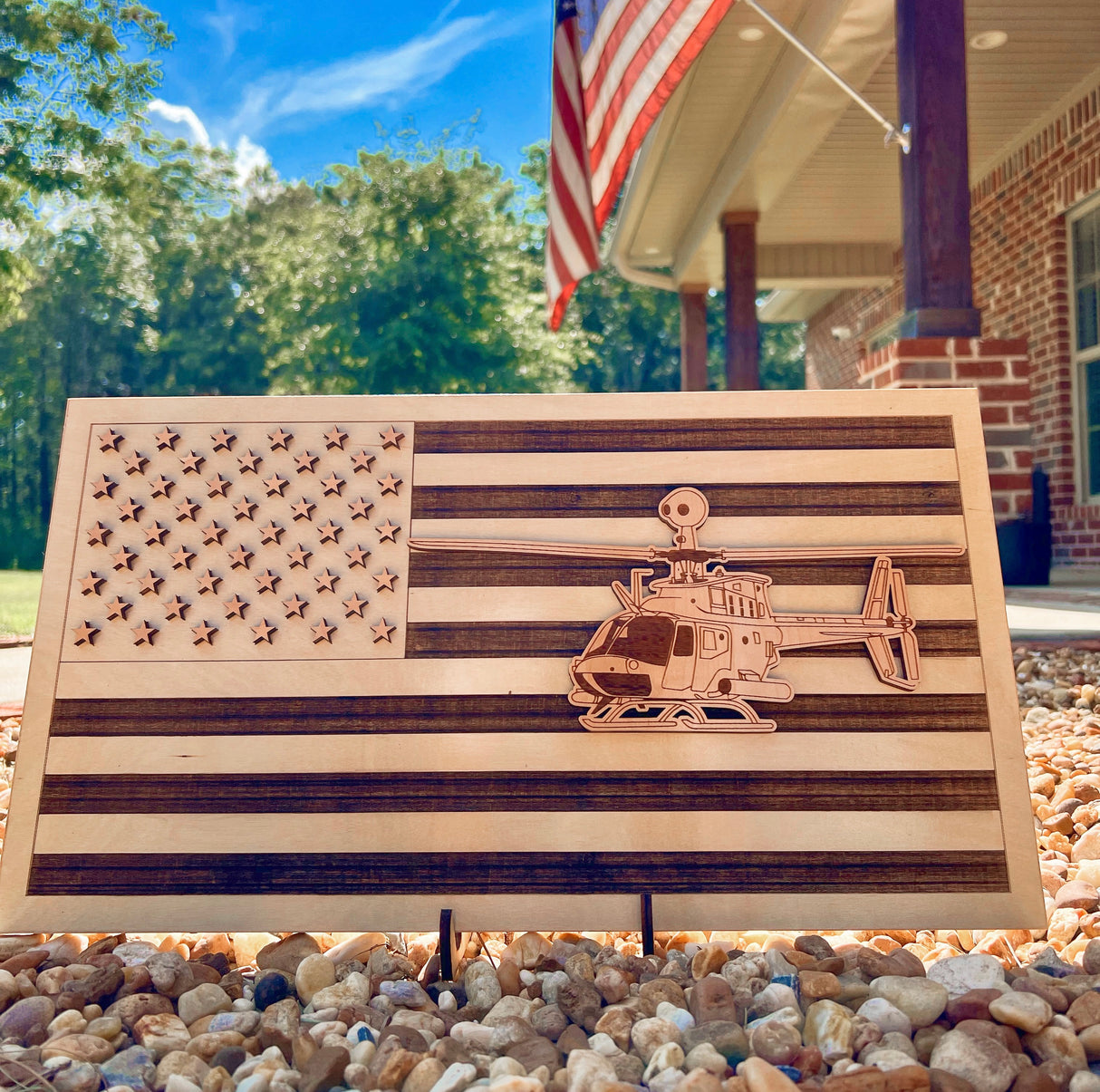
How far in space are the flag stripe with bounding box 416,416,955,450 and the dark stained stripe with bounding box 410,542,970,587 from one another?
0.17m

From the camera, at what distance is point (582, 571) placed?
133cm

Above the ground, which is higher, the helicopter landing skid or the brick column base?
the brick column base

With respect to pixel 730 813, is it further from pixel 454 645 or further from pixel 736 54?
pixel 736 54

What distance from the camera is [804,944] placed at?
50.6 inches

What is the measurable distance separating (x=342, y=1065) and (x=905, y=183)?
3603 mm

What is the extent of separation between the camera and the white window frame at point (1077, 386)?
5.89 metres

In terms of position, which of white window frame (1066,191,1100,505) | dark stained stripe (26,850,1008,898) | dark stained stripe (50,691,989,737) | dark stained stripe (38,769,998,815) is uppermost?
white window frame (1066,191,1100,505)

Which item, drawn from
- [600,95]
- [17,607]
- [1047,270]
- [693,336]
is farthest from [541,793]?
[693,336]

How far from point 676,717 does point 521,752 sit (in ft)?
0.75

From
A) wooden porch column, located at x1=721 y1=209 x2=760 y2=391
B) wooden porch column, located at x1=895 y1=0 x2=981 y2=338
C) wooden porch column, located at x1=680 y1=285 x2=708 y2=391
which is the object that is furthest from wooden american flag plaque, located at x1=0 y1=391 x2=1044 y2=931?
wooden porch column, located at x1=680 y1=285 x2=708 y2=391

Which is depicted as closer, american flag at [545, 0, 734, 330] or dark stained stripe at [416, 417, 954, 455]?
dark stained stripe at [416, 417, 954, 455]

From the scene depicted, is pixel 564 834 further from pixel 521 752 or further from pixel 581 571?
pixel 581 571

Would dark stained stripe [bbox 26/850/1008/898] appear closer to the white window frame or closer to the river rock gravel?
the river rock gravel

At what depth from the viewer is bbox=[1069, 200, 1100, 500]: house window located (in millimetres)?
5734
